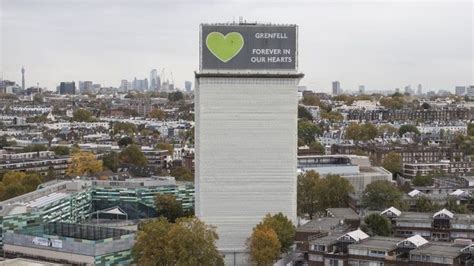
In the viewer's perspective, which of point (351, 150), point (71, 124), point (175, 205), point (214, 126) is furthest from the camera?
point (71, 124)

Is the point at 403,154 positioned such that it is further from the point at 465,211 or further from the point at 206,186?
the point at 206,186

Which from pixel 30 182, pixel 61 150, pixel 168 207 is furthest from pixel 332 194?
pixel 61 150

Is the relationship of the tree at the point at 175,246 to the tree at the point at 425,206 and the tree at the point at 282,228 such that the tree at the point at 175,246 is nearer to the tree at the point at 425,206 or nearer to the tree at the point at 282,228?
the tree at the point at 282,228

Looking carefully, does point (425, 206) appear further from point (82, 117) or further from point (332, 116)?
point (82, 117)

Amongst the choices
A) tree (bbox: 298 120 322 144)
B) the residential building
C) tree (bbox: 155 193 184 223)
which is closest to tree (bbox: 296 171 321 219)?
the residential building

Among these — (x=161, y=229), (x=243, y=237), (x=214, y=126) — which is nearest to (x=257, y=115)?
(x=214, y=126)

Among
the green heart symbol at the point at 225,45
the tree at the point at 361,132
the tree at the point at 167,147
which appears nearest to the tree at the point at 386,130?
the tree at the point at 361,132

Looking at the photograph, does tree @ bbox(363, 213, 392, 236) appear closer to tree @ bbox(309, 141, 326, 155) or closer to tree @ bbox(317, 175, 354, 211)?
tree @ bbox(317, 175, 354, 211)
